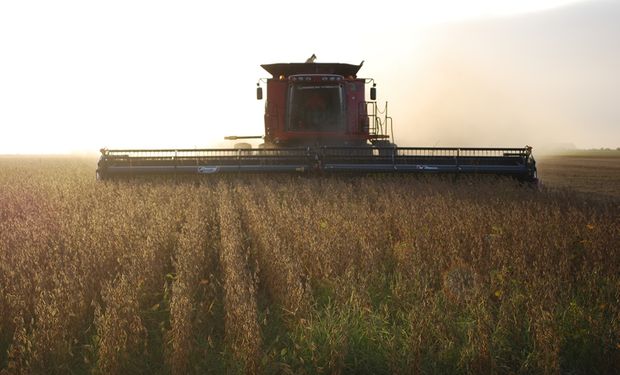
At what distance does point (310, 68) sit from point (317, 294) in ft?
35.0

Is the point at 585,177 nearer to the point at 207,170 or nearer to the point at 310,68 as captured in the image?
the point at 310,68

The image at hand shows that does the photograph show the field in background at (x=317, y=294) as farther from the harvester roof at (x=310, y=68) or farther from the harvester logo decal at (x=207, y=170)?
the harvester roof at (x=310, y=68)

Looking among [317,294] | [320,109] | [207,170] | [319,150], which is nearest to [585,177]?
[320,109]

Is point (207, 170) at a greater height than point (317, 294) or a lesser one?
greater

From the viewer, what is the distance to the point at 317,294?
15.8 ft

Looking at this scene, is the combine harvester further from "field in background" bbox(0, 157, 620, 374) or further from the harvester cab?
"field in background" bbox(0, 157, 620, 374)

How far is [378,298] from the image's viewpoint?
4.68m

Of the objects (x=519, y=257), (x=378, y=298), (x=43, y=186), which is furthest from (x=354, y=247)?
(x=43, y=186)

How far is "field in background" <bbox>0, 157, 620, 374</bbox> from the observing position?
355cm

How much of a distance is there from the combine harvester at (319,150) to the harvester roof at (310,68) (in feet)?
0.08

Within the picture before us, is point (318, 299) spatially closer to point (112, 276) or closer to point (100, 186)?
point (112, 276)

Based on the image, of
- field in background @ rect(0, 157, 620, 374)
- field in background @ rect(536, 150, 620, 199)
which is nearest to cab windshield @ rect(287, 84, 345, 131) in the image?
field in background @ rect(536, 150, 620, 199)

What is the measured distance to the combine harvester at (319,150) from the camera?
1181 centimetres

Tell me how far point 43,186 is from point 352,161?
23.9ft
